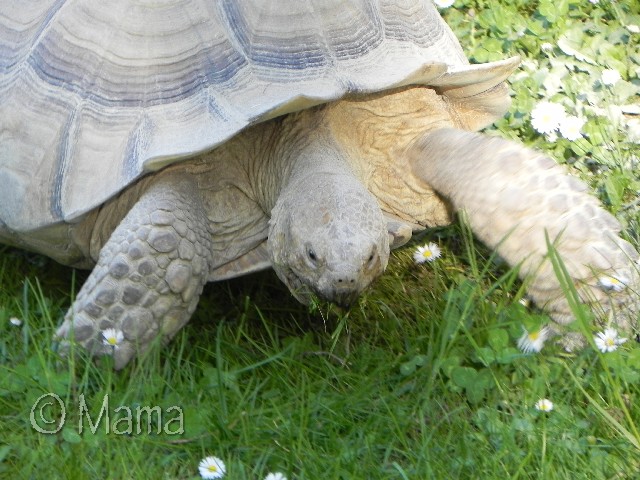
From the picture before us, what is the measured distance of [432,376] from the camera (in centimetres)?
312

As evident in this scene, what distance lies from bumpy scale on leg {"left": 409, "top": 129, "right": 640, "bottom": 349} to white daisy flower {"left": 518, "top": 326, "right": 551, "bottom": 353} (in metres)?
0.15

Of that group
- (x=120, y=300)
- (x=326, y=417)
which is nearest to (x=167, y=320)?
(x=120, y=300)

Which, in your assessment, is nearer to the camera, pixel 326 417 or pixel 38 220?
pixel 326 417

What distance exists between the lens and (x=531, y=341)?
324cm

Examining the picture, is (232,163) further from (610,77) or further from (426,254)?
(610,77)

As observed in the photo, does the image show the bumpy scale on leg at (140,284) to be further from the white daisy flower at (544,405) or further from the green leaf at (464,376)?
the white daisy flower at (544,405)

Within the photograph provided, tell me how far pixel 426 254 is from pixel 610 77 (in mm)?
1615

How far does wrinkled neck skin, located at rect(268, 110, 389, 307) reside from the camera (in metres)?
3.07

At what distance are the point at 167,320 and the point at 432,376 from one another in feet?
3.03

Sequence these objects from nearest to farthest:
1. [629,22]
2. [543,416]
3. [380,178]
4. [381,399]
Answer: [543,416], [381,399], [380,178], [629,22]

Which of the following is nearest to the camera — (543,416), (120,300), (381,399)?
(543,416)

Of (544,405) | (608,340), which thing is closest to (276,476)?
(544,405)

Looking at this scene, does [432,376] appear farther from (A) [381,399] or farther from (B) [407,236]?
(B) [407,236]

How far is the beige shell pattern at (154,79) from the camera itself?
133 inches
